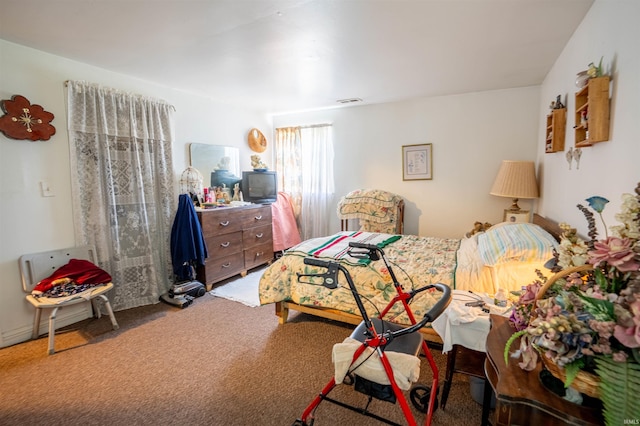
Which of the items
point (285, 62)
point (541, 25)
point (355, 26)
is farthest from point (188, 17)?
point (541, 25)

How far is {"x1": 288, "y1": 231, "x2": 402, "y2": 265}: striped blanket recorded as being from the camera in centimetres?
257

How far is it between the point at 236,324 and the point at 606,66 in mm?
3285

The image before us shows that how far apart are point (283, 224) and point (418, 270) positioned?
9.74 feet

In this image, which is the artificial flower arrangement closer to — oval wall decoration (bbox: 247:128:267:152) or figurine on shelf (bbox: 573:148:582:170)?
figurine on shelf (bbox: 573:148:582:170)

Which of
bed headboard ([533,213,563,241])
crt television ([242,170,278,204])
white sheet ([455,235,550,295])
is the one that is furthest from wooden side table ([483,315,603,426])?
crt television ([242,170,278,204])

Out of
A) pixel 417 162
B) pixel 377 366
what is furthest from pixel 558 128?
pixel 377 366

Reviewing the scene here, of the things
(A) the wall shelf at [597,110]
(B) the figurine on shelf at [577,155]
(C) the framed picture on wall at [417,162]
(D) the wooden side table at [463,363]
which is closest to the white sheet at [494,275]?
(D) the wooden side table at [463,363]

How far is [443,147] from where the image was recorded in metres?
4.06

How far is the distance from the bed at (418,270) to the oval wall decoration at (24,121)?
7.79 feet

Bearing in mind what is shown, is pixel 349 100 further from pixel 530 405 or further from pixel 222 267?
pixel 530 405

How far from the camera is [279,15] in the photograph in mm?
1906

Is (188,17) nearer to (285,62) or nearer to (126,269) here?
(285,62)

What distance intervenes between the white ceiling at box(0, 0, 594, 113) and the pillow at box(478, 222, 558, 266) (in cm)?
151

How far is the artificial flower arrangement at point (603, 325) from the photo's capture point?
0.68 meters
